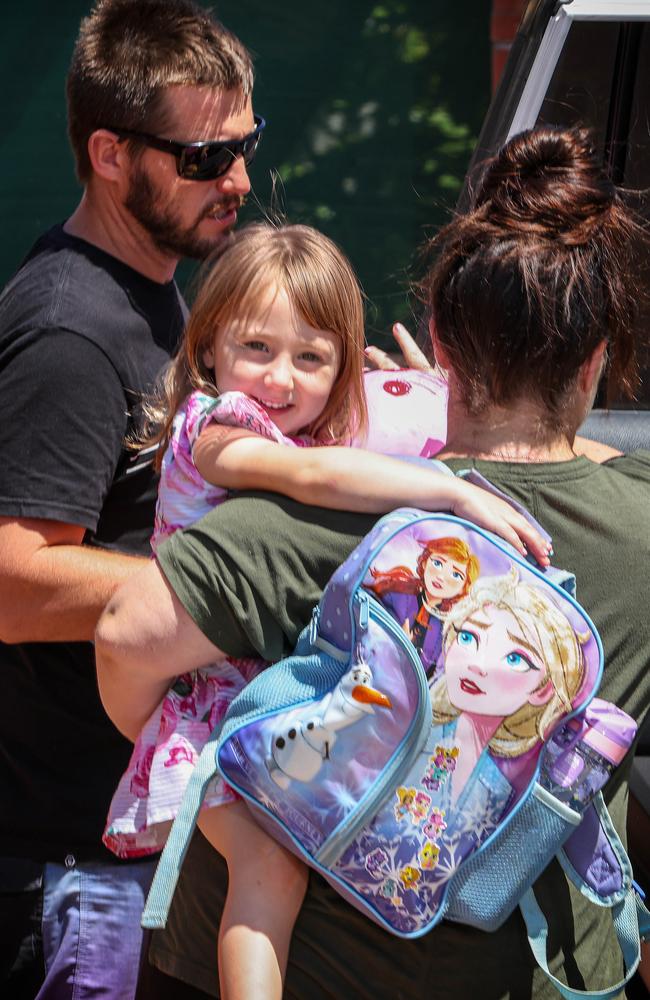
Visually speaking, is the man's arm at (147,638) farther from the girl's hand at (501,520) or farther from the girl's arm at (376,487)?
the girl's hand at (501,520)

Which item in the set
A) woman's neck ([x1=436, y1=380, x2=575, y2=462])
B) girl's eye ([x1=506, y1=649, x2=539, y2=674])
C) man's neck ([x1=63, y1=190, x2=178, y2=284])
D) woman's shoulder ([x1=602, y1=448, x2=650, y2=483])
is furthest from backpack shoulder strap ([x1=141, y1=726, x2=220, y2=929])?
man's neck ([x1=63, y1=190, x2=178, y2=284])

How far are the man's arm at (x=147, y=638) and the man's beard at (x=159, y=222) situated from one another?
1139 millimetres

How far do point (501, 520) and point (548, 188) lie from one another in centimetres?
48

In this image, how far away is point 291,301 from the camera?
216 cm

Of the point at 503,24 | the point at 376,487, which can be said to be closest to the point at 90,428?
the point at 376,487

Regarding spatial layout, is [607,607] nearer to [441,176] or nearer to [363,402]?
[363,402]

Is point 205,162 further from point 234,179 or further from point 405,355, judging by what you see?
point 405,355

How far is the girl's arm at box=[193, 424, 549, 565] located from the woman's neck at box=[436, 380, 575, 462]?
4.0 inches

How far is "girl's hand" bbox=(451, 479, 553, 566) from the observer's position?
150 centimetres

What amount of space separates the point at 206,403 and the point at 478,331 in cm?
59

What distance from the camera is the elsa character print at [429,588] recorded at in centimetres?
148

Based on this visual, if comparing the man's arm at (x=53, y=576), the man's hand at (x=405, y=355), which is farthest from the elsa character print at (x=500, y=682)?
the man's hand at (x=405, y=355)

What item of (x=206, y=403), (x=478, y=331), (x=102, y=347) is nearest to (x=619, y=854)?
(x=478, y=331)

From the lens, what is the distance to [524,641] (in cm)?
146
